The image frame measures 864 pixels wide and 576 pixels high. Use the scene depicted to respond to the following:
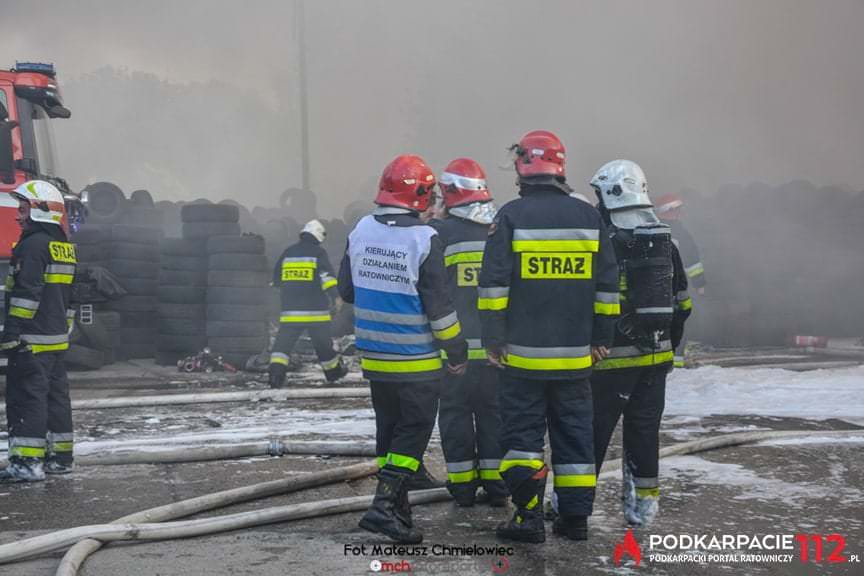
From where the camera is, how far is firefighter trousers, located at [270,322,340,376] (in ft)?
33.2

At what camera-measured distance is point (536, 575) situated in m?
3.82

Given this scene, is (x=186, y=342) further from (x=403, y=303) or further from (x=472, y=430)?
(x=403, y=303)

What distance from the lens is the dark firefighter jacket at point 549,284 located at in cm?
442

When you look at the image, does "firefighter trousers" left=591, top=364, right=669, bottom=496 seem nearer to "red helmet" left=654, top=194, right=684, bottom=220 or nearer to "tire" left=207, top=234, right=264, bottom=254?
"red helmet" left=654, top=194, right=684, bottom=220

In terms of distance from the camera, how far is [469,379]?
17.0 feet

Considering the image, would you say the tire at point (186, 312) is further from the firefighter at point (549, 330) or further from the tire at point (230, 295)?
the firefighter at point (549, 330)

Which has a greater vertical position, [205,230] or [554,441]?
[205,230]

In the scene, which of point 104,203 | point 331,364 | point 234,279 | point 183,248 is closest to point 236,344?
point 234,279

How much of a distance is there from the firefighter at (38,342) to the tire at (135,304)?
7461 millimetres

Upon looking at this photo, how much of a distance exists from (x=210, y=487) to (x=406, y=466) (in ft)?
5.01

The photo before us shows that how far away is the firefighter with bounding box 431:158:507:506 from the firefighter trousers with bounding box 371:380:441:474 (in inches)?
22.3

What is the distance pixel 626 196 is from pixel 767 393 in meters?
4.74

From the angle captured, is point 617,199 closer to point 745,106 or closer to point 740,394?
point 740,394

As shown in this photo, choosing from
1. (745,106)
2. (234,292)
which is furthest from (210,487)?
(745,106)
